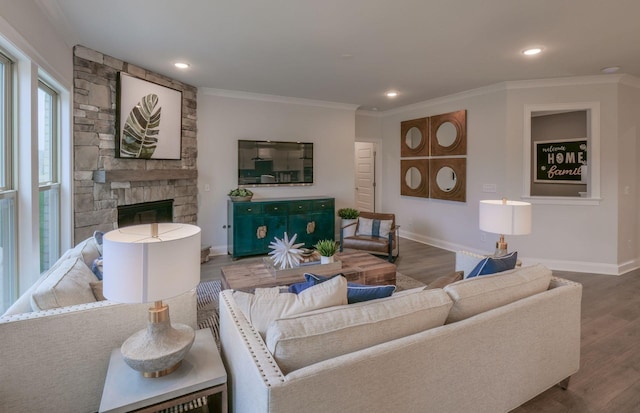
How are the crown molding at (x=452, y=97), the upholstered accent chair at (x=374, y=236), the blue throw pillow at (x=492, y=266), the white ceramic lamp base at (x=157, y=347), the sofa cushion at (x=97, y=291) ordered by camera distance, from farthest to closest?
1. the upholstered accent chair at (x=374, y=236)
2. the crown molding at (x=452, y=97)
3. the blue throw pillow at (x=492, y=266)
4. the sofa cushion at (x=97, y=291)
5. the white ceramic lamp base at (x=157, y=347)

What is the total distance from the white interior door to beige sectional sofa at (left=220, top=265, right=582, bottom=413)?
551 cm

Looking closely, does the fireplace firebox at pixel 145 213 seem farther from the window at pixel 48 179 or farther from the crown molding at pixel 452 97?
the crown molding at pixel 452 97

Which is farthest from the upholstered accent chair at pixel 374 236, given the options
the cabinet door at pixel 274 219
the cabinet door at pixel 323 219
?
the cabinet door at pixel 274 219

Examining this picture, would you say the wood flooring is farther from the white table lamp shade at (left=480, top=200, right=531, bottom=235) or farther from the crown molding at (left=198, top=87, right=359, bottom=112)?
the crown molding at (left=198, top=87, right=359, bottom=112)

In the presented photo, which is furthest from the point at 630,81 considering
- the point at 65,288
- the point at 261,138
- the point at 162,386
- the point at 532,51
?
the point at 65,288

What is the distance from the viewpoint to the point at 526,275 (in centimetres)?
203

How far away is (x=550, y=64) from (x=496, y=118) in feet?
3.55

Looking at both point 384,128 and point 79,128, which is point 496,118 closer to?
point 384,128

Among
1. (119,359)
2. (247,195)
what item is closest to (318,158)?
(247,195)

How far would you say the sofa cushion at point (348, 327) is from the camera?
1.28 metres

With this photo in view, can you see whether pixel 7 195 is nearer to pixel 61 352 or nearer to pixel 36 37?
pixel 36 37

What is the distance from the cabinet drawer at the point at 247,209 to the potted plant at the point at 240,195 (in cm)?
15

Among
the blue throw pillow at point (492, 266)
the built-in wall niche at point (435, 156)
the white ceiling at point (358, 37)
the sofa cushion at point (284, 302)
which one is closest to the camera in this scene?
the sofa cushion at point (284, 302)

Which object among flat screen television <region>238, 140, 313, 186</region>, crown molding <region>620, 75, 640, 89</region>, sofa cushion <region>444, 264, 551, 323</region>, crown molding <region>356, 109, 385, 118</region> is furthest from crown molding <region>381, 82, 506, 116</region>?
sofa cushion <region>444, 264, 551, 323</region>
